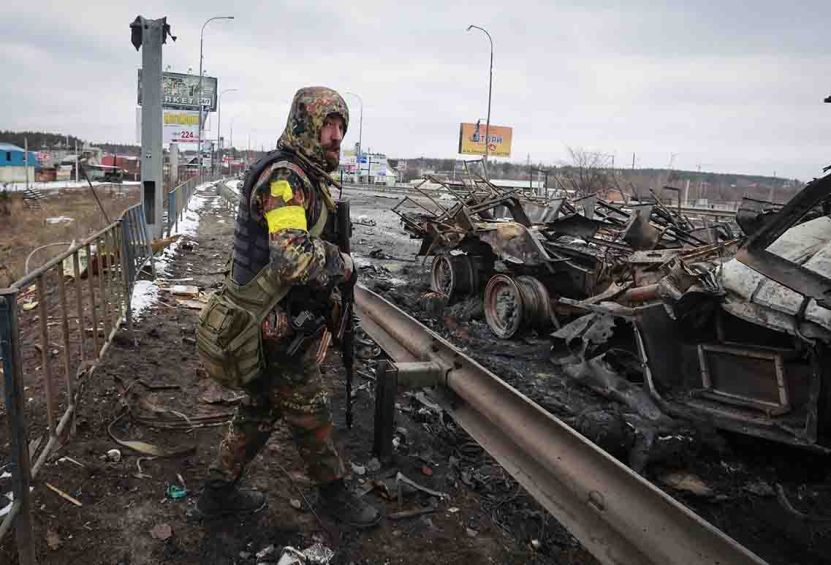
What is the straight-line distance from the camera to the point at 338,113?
8.68 ft

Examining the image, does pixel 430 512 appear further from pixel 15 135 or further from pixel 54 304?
pixel 15 135

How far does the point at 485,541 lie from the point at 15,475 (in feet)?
6.39

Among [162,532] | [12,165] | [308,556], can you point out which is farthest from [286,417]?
[12,165]

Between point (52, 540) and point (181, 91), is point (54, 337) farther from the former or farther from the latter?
point (181, 91)

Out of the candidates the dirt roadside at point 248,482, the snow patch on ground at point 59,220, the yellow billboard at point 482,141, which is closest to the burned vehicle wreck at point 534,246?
the dirt roadside at point 248,482

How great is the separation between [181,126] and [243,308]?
31.7m

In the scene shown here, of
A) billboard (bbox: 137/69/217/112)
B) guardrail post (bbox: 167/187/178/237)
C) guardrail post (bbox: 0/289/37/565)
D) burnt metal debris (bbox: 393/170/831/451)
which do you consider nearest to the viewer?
guardrail post (bbox: 0/289/37/565)

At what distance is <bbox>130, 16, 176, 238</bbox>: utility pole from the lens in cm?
745

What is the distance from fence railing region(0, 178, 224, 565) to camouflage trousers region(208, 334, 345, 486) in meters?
0.81

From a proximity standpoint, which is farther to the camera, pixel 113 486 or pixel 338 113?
pixel 113 486

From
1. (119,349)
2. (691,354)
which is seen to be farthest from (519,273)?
(119,349)

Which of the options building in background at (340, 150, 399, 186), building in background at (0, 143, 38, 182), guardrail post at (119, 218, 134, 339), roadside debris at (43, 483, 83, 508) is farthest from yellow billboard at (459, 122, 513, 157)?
roadside debris at (43, 483, 83, 508)

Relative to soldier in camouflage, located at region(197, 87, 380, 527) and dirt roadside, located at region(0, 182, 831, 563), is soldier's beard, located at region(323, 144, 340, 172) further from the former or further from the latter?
dirt roadside, located at region(0, 182, 831, 563)

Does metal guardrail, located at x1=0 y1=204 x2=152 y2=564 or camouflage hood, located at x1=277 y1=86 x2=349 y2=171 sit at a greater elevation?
camouflage hood, located at x1=277 y1=86 x2=349 y2=171
